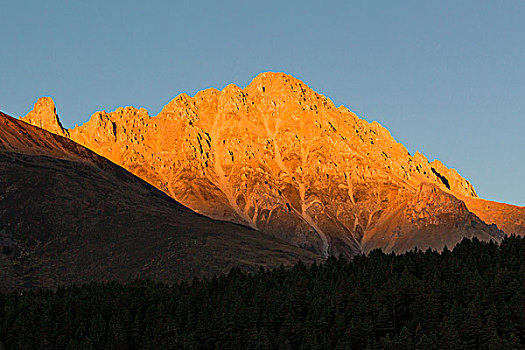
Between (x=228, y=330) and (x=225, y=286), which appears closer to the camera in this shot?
(x=228, y=330)

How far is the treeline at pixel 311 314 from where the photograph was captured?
138 meters

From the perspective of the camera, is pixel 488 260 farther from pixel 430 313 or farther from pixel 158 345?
pixel 158 345

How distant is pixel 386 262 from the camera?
199 m

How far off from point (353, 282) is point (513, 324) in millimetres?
45480

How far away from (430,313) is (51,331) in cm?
8314

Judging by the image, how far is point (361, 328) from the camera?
14038 centimetres

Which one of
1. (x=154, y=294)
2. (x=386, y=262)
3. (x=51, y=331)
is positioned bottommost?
(x=51, y=331)

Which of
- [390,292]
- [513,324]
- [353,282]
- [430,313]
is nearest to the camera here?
[513,324]

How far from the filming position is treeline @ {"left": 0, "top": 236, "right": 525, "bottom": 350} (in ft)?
451

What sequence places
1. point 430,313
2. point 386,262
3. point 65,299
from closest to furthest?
point 430,313, point 65,299, point 386,262

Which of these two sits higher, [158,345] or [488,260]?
[488,260]

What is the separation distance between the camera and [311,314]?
151625mm

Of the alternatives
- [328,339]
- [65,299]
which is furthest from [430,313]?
[65,299]

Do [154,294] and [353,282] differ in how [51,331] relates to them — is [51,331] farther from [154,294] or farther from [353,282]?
[353,282]
